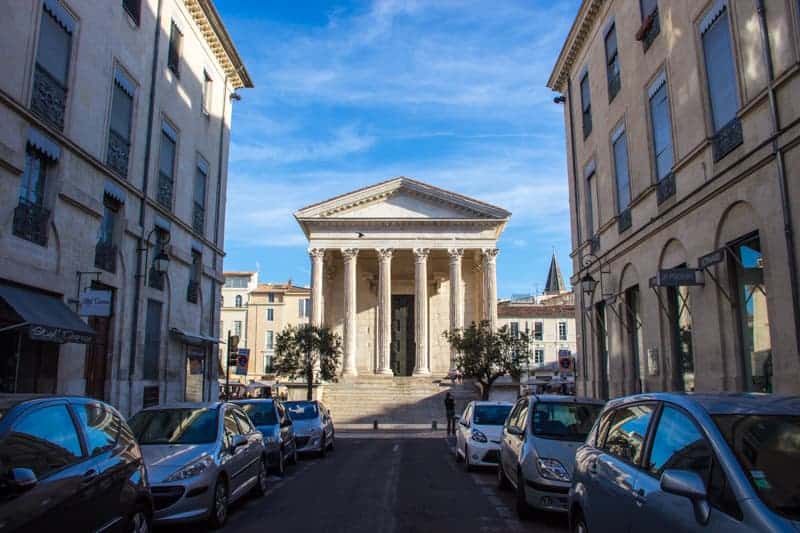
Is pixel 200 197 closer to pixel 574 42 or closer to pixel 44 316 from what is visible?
pixel 44 316

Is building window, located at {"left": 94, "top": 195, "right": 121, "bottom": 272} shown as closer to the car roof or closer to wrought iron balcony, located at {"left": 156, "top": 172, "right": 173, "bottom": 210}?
wrought iron balcony, located at {"left": 156, "top": 172, "right": 173, "bottom": 210}

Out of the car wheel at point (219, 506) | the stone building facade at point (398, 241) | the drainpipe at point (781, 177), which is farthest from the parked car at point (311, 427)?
the stone building facade at point (398, 241)

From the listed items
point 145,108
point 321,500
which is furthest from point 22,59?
point 321,500

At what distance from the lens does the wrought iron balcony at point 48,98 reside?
13844 mm

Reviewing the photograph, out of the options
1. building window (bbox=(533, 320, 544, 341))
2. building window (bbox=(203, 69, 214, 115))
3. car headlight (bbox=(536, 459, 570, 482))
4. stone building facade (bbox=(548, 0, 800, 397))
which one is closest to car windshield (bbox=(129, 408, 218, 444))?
car headlight (bbox=(536, 459, 570, 482))

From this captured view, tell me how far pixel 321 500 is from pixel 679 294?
9.73 meters

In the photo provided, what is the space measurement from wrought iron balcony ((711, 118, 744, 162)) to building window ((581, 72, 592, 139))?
9.48m

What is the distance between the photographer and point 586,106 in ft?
74.9

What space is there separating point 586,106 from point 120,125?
592 inches

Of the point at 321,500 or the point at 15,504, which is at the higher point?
the point at 15,504

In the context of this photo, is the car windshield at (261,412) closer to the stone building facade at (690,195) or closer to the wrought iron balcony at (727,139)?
the stone building facade at (690,195)

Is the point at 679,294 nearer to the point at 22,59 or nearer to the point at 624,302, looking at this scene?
the point at 624,302

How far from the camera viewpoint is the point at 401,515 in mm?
9016

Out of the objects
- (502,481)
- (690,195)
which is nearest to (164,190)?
(502,481)
